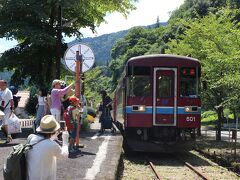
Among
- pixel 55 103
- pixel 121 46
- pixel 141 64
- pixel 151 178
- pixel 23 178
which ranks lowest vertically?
pixel 151 178

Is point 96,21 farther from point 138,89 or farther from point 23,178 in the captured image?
point 23,178

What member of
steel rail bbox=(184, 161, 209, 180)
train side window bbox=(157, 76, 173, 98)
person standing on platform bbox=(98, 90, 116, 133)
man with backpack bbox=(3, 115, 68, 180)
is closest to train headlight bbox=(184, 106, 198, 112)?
train side window bbox=(157, 76, 173, 98)

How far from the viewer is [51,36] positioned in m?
20.5

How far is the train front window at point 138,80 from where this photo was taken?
52.3ft

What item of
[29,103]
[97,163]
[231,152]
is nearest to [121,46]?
[29,103]

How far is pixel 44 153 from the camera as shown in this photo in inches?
222

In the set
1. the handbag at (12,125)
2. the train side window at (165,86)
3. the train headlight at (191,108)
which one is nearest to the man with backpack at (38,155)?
the handbag at (12,125)

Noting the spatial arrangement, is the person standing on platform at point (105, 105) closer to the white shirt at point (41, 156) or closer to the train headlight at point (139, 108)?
the train headlight at point (139, 108)

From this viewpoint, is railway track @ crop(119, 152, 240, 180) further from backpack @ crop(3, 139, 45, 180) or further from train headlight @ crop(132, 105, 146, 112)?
backpack @ crop(3, 139, 45, 180)

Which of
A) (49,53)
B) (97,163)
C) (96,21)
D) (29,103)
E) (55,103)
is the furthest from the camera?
(29,103)

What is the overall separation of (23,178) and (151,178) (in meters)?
7.56

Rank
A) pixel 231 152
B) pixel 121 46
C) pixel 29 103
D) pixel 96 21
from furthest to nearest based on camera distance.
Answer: pixel 121 46, pixel 29 103, pixel 96 21, pixel 231 152

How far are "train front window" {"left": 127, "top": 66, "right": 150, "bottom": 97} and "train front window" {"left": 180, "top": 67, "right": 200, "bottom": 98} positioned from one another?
109 cm

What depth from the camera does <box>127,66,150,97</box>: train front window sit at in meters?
15.9
